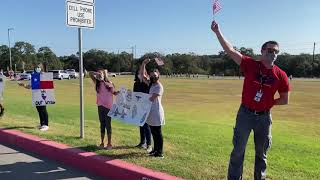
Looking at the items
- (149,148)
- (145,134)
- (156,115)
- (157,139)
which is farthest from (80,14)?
(157,139)

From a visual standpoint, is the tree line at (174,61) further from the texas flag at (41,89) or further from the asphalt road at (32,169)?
the asphalt road at (32,169)

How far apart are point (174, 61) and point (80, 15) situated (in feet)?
412

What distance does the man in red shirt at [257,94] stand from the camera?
18.5ft

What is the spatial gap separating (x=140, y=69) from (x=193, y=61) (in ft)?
415

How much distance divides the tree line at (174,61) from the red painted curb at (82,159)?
9917cm

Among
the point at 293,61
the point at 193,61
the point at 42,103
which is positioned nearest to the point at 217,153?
the point at 42,103

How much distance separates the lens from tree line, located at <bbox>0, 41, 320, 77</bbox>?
117m

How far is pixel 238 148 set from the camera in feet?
19.5

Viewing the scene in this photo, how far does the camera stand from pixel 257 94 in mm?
5680

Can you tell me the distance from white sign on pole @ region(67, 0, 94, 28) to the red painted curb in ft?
7.96

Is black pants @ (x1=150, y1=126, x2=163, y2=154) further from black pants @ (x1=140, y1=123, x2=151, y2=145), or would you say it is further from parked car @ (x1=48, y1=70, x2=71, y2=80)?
parked car @ (x1=48, y1=70, x2=71, y2=80)

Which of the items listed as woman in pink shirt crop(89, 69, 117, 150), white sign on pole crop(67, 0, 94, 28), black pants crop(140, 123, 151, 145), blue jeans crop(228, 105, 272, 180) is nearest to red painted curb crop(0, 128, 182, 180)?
woman in pink shirt crop(89, 69, 117, 150)

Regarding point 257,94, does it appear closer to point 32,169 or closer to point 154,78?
point 154,78

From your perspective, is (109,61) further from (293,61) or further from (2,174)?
(2,174)
